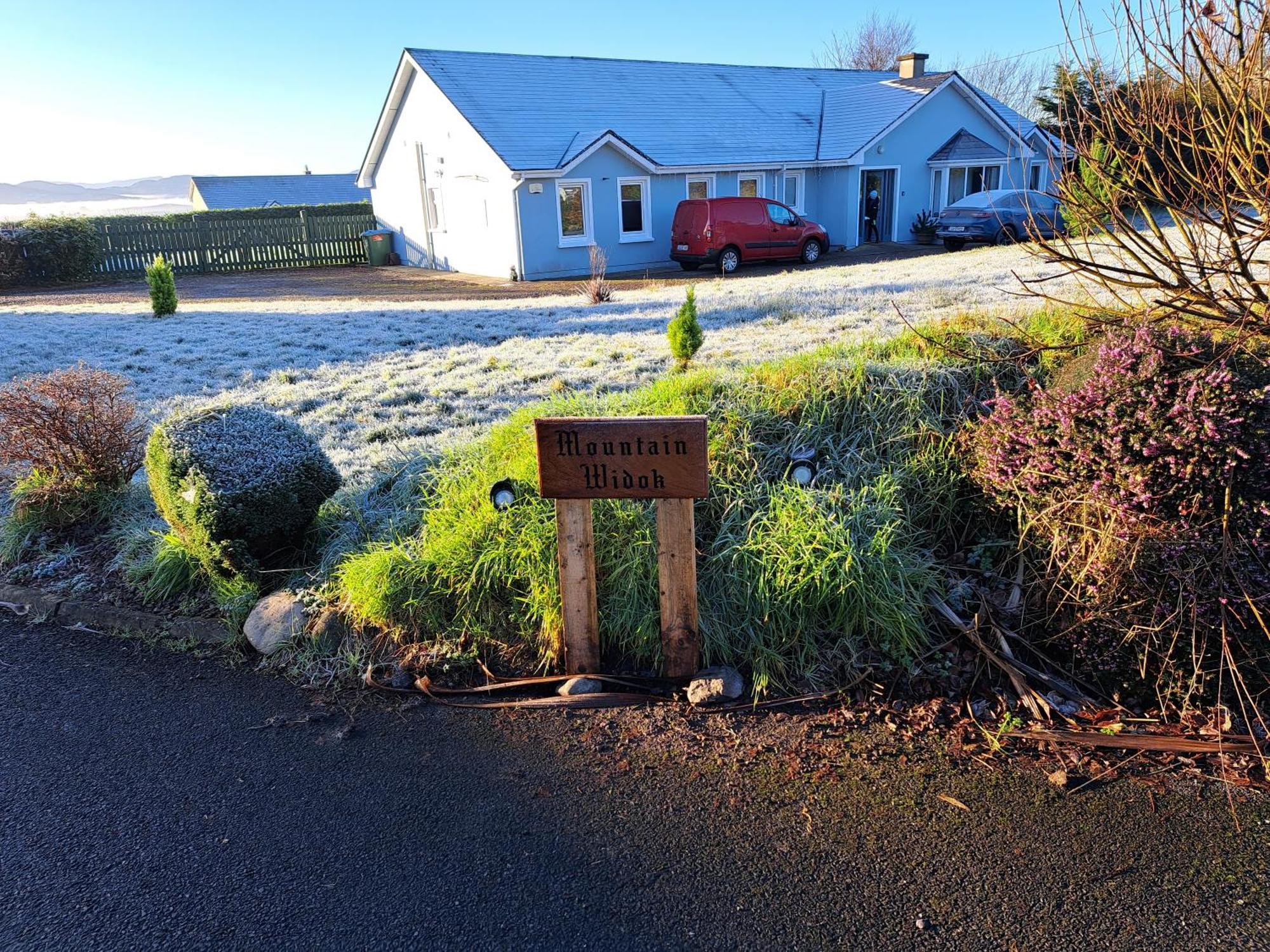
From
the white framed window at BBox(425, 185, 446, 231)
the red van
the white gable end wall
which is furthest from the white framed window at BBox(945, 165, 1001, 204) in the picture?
the white framed window at BBox(425, 185, 446, 231)

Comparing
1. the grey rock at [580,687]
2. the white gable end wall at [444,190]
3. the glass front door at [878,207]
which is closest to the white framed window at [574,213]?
the white gable end wall at [444,190]

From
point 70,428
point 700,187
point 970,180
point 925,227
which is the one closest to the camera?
point 70,428

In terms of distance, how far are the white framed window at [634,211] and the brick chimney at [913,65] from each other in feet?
45.6

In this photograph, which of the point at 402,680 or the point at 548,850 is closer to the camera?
the point at 548,850

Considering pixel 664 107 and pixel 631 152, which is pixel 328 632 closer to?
pixel 631 152

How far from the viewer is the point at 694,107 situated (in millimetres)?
26000

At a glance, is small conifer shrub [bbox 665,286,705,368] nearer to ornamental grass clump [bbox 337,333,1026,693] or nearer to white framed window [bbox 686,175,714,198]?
ornamental grass clump [bbox 337,333,1026,693]

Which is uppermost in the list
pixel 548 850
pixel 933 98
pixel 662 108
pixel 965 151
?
pixel 933 98

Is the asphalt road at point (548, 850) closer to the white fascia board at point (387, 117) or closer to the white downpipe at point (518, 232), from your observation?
the white downpipe at point (518, 232)

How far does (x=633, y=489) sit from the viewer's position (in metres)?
3.79

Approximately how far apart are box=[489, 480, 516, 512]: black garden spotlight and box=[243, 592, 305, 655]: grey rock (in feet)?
3.40

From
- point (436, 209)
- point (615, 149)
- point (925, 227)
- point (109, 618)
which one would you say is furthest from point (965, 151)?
point (109, 618)

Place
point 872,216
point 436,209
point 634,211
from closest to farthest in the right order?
point 634,211, point 436,209, point 872,216

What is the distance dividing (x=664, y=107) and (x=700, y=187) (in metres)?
3.25
